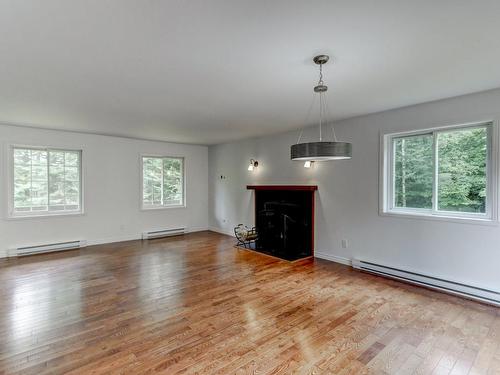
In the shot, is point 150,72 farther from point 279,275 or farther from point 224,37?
point 279,275

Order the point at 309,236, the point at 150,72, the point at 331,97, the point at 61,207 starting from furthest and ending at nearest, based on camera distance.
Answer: the point at 61,207
the point at 309,236
the point at 331,97
the point at 150,72

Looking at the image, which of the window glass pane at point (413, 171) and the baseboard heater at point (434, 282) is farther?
the window glass pane at point (413, 171)

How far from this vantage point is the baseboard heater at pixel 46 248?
491 centimetres

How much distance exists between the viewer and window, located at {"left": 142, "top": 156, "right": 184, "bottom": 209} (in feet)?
21.7

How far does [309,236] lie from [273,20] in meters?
3.95

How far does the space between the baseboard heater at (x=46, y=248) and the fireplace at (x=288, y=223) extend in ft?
12.1

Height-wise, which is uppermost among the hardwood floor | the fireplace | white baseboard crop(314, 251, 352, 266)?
the fireplace

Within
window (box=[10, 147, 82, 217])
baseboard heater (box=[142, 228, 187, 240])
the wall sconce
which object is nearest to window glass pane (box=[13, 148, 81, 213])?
window (box=[10, 147, 82, 217])

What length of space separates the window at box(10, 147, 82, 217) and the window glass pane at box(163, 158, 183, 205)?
1.89 meters

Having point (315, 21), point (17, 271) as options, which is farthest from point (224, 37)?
point (17, 271)

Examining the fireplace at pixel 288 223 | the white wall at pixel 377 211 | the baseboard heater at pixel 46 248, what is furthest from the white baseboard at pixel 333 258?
the baseboard heater at pixel 46 248

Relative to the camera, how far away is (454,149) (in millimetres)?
3459

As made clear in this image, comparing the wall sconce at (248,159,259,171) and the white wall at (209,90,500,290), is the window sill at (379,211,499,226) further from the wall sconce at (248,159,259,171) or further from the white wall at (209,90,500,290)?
the wall sconce at (248,159,259,171)

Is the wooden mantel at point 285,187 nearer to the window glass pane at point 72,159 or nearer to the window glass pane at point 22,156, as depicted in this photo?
the window glass pane at point 72,159
